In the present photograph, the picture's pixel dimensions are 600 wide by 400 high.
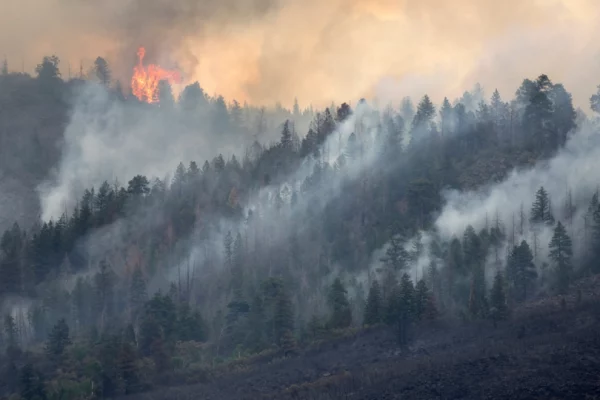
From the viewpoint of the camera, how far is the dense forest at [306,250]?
11344 centimetres

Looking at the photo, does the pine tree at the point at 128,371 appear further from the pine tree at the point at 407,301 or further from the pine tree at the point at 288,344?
the pine tree at the point at 407,301

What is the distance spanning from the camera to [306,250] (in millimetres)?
147125

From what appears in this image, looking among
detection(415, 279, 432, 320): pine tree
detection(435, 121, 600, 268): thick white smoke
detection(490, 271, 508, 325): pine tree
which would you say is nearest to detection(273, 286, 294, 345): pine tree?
detection(415, 279, 432, 320): pine tree

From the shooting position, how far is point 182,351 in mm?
117688

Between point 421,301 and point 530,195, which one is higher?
point 530,195

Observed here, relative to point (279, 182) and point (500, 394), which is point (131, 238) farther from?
point (500, 394)

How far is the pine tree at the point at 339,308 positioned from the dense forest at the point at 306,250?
0.27 meters

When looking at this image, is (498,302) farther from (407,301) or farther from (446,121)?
(446,121)

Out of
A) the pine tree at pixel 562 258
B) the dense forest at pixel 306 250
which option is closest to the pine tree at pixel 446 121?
the dense forest at pixel 306 250

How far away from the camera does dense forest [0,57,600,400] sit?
113438mm

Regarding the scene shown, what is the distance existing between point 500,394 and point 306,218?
79.1 meters

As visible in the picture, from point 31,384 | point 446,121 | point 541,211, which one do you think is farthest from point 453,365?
point 446,121

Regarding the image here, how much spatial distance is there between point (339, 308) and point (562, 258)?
98.8 feet

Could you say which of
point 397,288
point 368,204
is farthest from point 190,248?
point 397,288
